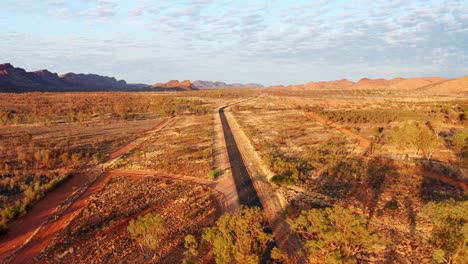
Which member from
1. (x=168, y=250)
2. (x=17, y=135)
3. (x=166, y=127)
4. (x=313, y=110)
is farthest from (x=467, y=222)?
(x=313, y=110)

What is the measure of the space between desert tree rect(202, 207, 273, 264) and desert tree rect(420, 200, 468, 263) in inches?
241

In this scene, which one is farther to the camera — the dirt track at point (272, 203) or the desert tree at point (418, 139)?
the desert tree at point (418, 139)

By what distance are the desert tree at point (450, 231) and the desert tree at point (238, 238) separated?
612cm

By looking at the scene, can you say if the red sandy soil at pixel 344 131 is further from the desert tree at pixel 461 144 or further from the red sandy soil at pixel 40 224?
the red sandy soil at pixel 40 224

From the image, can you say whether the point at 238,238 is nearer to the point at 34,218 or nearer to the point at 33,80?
the point at 34,218

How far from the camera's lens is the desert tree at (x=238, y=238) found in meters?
10.1

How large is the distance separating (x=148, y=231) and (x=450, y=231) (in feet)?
37.9

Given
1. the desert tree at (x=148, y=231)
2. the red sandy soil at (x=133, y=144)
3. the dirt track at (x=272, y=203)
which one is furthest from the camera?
the red sandy soil at (x=133, y=144)

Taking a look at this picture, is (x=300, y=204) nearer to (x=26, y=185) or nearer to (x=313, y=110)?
(x=26, y=185)

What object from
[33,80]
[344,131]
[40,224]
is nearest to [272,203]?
[40,224]

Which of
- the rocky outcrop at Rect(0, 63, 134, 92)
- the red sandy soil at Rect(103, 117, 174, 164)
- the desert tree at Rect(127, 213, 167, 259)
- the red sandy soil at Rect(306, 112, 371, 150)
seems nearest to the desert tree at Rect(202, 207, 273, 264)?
the desert tree at Rect(127, 213, 167, 259)

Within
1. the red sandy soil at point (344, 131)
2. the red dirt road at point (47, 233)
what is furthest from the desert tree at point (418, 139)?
the red dirt road at point (47, 233)

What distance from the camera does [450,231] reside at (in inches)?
410

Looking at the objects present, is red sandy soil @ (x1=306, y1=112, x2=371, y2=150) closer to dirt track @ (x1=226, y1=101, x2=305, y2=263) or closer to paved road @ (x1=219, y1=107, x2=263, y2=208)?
dirt track @ (x1=226, y1=101, x2=305, y2=263)
